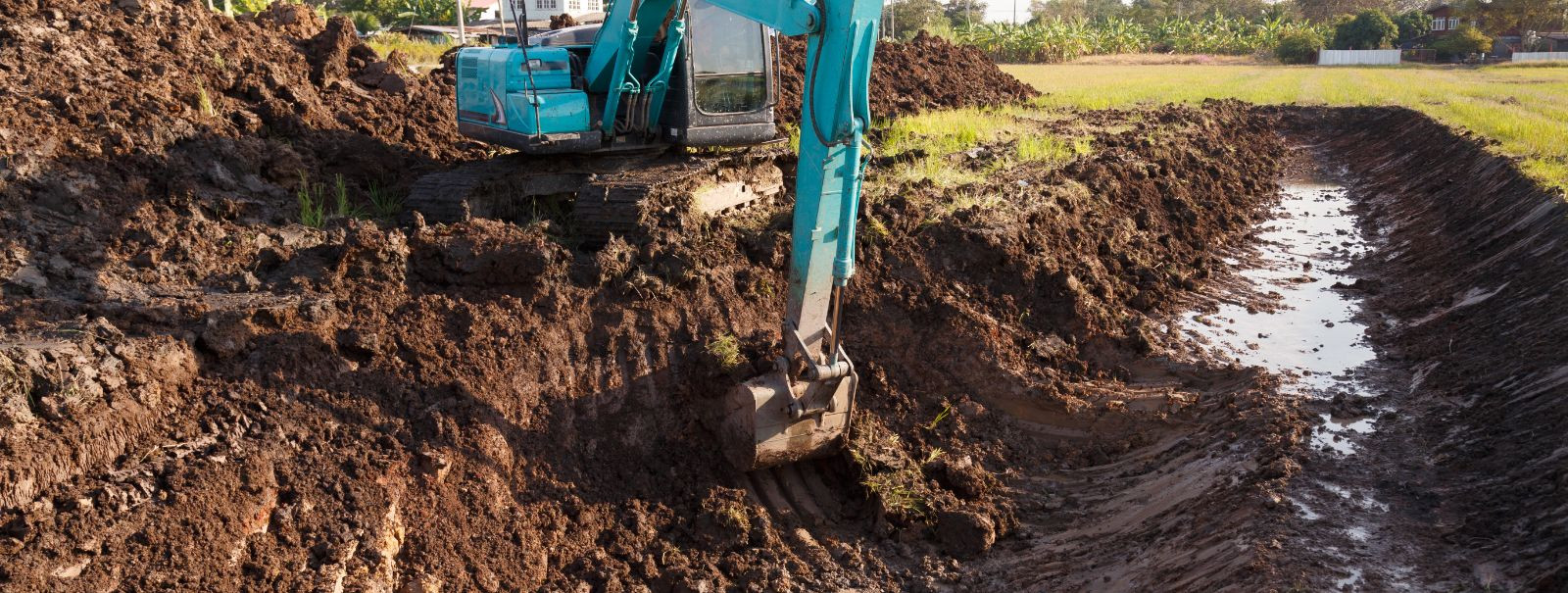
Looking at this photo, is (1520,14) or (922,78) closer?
(922,78)

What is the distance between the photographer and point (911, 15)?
69250 mm

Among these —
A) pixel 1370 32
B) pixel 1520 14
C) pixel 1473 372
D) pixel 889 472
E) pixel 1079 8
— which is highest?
pixel 1079 8

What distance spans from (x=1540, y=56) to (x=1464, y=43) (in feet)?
9.68

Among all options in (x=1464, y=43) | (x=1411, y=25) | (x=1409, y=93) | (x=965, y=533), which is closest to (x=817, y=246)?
(x=965, y=533)

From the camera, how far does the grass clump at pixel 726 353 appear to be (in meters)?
6.86

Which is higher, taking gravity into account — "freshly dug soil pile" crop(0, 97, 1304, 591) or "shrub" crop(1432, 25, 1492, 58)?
"shrub" crop(1432, 25, 1492, 58)

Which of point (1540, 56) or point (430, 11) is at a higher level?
point (430, 11)

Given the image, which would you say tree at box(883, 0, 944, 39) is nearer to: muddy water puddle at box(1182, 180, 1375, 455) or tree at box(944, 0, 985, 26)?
tree at box(944, 0, 985, 26)

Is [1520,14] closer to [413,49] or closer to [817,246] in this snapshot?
[413,49]

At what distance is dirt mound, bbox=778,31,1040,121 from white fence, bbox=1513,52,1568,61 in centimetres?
3443

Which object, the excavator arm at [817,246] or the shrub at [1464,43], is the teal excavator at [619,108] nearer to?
the excavator arm at [817,246]

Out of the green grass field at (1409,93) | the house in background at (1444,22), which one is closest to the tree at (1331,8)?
the house in background at (1444,22)

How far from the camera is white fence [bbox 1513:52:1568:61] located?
4612cm

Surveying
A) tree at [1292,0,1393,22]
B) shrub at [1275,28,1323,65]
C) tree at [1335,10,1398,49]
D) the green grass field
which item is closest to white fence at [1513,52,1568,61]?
the green grass field
